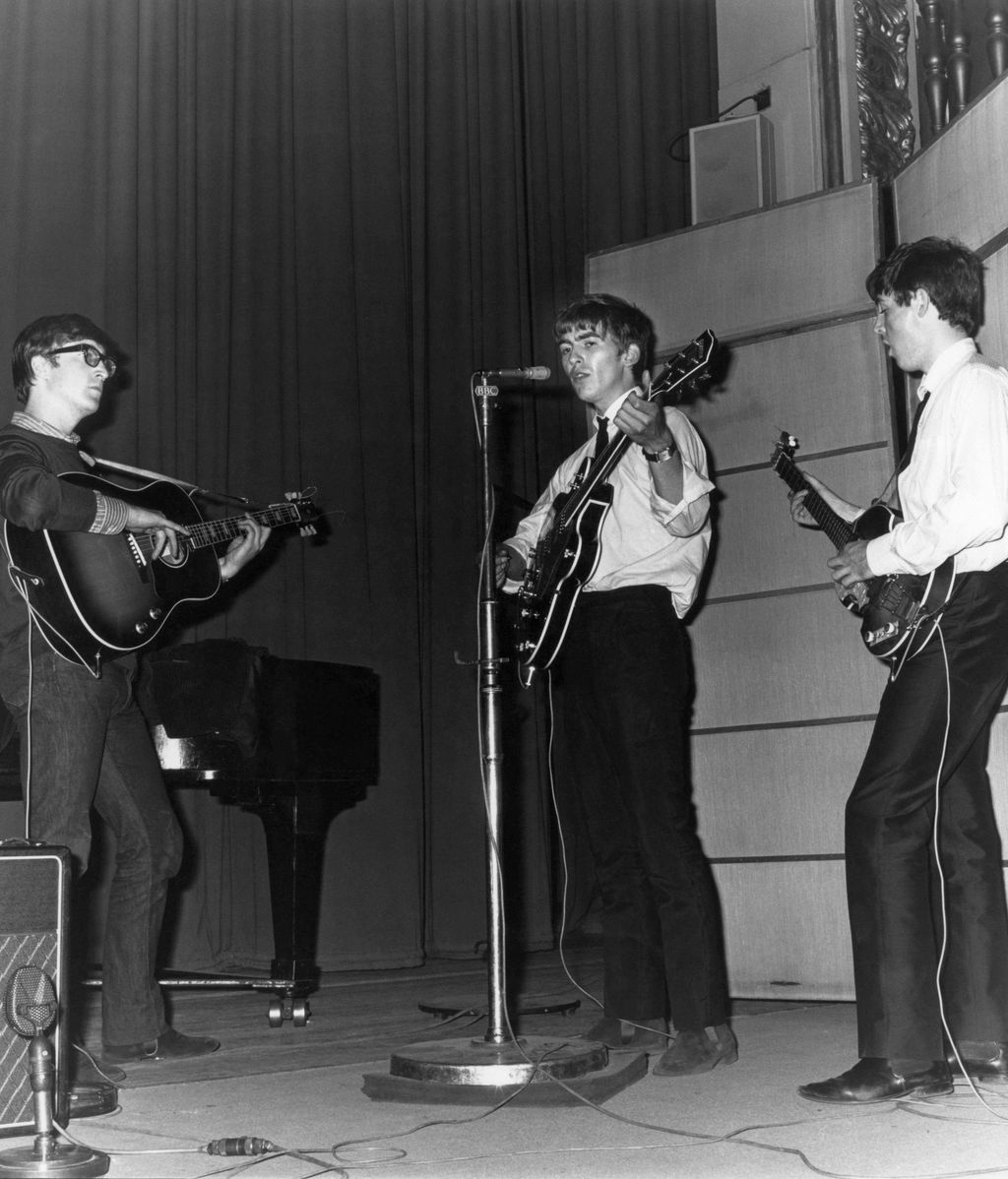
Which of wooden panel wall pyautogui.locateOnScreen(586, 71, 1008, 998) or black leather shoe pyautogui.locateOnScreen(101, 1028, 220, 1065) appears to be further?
wooden panel wall pyautogui.locateOnScreen(586, 71, 1008, 998)

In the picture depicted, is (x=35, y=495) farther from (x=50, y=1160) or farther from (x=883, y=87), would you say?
(x=883, y=87)

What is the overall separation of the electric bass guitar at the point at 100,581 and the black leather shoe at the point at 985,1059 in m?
1.74

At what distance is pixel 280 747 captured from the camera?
10.6ft

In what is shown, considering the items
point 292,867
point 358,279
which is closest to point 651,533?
point 292,867

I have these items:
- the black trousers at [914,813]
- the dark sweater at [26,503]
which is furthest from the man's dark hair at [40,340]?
the black trousers at [914,813]

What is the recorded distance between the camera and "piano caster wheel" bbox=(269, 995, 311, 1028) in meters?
3.17

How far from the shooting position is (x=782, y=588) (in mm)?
3395

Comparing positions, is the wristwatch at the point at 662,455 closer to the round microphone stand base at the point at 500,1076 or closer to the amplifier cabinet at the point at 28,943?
the round microphone stand base at the point at 500,1076

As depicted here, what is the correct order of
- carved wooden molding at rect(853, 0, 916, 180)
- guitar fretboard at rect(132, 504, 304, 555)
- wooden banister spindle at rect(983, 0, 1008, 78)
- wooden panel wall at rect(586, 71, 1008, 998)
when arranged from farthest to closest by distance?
carved wooden molding at rect(853, 0, 916, 180), wooden banister spindle at rect(983, 0, 1008, 78), wooden panel wall at rect(586, 71, 1008, 998), guitar fretboard at rect(132, 504, 304, 555)

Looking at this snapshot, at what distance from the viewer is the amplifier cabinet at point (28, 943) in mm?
1823

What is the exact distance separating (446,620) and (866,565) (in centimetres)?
270

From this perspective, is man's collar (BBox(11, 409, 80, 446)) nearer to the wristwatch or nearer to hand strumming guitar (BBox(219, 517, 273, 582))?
hand strumming guitar (BBox(219, 517, 273, 582))

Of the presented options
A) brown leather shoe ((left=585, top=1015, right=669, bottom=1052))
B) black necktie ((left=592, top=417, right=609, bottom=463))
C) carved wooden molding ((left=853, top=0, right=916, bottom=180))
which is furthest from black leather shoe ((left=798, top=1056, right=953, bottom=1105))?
carved wooden molding ((left=853, top=0, right=916, bottom=180))

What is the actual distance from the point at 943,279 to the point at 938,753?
2.71ft
